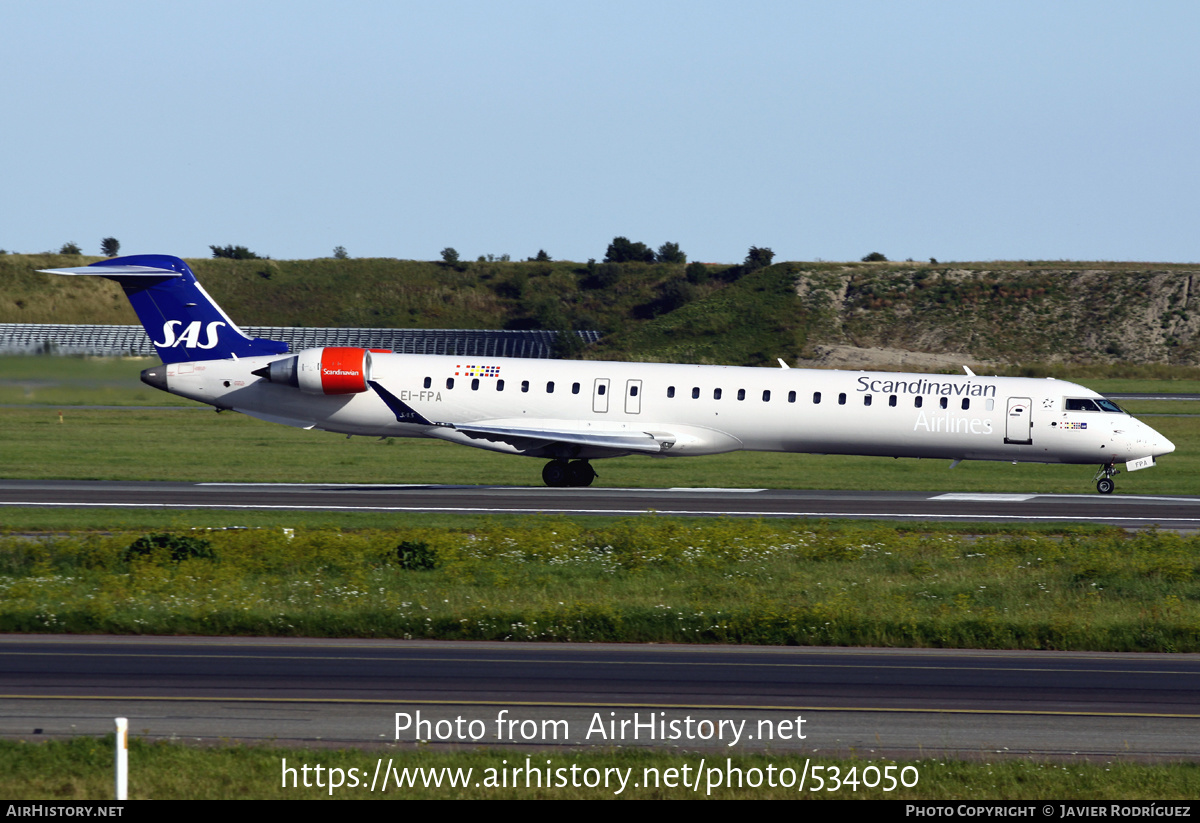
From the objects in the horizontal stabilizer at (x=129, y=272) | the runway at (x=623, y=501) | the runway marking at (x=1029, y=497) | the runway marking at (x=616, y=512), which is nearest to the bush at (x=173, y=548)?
the runway marking at (x=616, y=512)

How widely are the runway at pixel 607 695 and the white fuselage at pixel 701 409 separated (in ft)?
60.2

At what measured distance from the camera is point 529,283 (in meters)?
126

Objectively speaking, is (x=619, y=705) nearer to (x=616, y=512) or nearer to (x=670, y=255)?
(x=616, y=512)

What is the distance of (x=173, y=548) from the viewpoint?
69.7ft

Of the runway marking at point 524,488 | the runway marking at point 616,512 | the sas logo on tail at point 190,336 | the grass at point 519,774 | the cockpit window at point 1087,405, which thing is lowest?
the runway marking at point 524,488

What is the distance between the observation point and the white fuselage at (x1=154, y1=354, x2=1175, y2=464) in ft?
111

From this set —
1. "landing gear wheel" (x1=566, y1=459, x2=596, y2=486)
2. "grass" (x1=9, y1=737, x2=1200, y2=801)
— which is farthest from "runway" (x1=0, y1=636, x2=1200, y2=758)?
"landing gear wheel" (x1=566, y1=459, x2=596, y2=486)

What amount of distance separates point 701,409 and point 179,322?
1501cm

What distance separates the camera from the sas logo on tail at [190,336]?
3606 centimetres

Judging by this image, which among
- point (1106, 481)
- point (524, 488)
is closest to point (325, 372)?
point (524, 488)

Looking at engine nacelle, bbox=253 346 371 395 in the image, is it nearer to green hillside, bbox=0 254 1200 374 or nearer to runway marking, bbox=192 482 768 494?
runway marking, bbox=192 482 768 494

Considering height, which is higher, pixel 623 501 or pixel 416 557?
pixel 416 557

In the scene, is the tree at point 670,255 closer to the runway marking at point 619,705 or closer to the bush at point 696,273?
the bush at point 696,273
